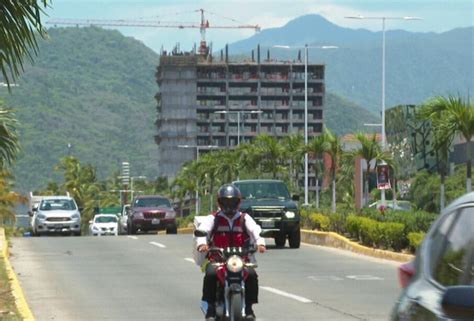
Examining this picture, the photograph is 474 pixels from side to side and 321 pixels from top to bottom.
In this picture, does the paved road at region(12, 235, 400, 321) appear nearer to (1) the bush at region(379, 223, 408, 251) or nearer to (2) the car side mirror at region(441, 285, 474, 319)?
(1) the bush at region(379, 223, 408, 251)

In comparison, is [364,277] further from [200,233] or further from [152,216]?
[152,216]

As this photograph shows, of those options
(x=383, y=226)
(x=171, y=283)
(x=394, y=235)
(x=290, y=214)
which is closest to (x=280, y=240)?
(x=290, y=214)

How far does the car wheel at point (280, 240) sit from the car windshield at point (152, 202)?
16118 millimetres

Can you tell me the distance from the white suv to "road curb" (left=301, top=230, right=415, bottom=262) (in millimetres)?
12565

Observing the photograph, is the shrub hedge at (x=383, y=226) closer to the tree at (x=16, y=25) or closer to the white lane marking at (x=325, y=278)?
the white lane marking at (x=325, y=278)

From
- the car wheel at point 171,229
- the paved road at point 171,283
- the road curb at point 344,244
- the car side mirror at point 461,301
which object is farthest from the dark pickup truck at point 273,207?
the car side mirror at point 461,301

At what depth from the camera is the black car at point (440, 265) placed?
7.59 meters

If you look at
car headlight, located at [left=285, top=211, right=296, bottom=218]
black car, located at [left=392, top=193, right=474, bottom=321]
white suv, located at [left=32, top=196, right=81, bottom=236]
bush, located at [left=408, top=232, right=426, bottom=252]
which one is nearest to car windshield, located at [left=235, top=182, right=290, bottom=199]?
car headlight, located at [left=285, top=211, right=296, bottom=218]

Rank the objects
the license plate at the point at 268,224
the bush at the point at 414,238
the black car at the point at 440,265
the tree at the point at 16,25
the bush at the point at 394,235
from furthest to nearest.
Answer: the license plate at the point at 268,224 → the bush at the point at 394,235 → the bush at the point at 414,238 → the tree at the point at 16,25 → the black car at the point at 440,265

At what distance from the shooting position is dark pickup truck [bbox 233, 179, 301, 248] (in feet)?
116

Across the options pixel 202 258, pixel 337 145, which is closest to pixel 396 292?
pixel 202 258

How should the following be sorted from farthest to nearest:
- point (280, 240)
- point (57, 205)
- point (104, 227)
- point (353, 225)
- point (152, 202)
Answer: point (104, 227), point (152, 202), point (57, 205), point (280, 240), point (353, 225)

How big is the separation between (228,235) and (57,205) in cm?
3876

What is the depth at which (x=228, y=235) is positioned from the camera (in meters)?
14.3
